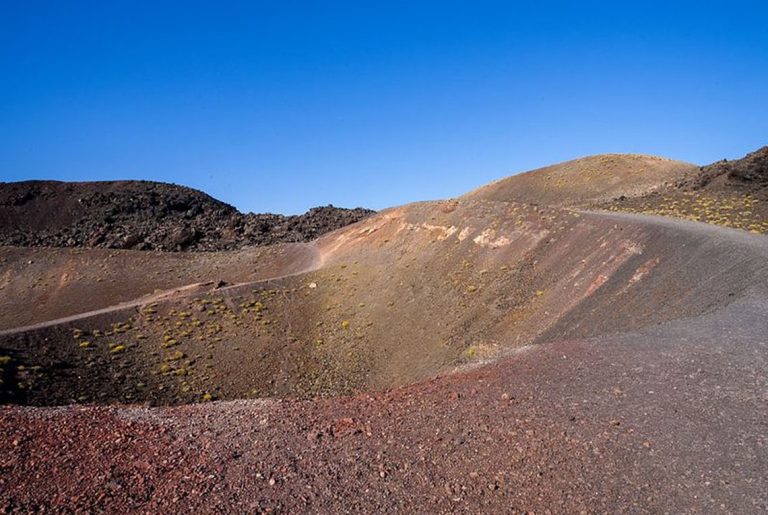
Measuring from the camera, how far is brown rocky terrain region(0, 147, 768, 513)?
7754mm

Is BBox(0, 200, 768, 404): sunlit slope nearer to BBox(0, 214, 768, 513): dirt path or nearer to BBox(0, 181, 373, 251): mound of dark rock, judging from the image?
BBox(0, 214, 768, 513): dirt path

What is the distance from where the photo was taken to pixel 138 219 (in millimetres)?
66500

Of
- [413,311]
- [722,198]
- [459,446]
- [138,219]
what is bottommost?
[459,446]

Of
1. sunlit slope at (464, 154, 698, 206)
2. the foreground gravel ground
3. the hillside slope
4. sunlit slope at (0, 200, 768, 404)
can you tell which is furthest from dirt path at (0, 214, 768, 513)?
sunlit slope at (464, 154, 698, 206)

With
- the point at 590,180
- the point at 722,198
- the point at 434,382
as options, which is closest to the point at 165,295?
the point at 434,382

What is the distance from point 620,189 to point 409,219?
22482 millimetres

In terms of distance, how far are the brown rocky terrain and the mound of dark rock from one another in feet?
62.5

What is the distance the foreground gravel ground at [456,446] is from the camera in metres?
7.45

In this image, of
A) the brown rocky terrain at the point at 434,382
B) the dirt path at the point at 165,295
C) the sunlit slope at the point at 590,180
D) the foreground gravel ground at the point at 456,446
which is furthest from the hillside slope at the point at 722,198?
the dirt path at the point at 165,295

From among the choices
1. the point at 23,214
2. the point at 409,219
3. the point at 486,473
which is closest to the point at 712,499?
the point at 486,473

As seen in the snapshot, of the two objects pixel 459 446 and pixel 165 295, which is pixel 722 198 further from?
pixel 165 295

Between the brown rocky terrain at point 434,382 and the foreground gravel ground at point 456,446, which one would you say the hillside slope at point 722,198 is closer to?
the brown rocky terrain at point 434,382

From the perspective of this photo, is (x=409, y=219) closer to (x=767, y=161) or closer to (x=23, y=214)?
(x=767, y=161)

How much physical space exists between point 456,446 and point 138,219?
66.5 metres
